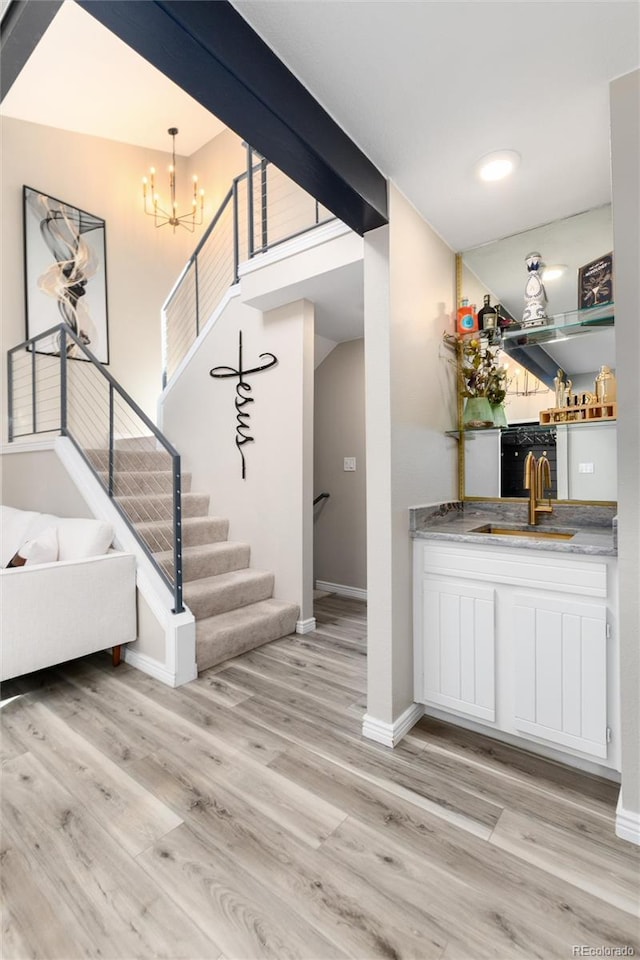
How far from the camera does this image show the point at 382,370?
200 centimetres

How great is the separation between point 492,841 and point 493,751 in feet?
1.69

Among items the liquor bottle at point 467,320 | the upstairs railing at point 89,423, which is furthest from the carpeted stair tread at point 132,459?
the liquor bottle at point 467,320

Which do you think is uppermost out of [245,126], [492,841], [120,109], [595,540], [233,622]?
[120,109]

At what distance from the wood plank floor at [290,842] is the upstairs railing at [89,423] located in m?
1.51

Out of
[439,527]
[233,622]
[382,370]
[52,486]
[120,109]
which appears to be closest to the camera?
[382,370]

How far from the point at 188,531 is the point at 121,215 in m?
3.98

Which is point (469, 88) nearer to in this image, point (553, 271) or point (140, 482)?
point (553, 271)

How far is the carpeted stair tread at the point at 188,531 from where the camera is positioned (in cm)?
331

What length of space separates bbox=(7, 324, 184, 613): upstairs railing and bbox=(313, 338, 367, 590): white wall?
4.82 ft

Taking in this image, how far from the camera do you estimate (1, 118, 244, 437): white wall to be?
442cm

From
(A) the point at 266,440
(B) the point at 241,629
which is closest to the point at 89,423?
(A) the point at 266,440

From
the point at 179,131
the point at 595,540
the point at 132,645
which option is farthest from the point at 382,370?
the point at 179,131

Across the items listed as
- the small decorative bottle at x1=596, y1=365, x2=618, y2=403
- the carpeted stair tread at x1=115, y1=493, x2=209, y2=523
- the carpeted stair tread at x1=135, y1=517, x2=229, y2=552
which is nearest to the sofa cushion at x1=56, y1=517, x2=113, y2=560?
the carpeted stair tread at x1=135, y1=517, x2=229, y2=552

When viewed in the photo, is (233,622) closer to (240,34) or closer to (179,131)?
(240,34)
